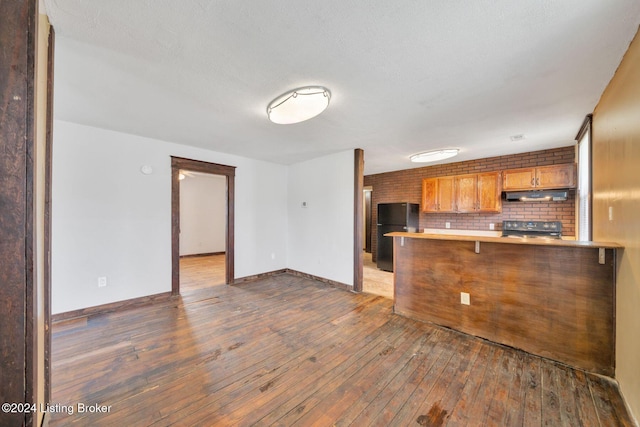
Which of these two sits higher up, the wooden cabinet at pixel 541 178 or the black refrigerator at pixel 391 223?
the wooden cabinet at pixel 541 178

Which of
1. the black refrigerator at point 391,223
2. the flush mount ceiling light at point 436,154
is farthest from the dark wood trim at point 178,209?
the flush mount ceiling light at point 436,154

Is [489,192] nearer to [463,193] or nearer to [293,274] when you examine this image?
[463,193]

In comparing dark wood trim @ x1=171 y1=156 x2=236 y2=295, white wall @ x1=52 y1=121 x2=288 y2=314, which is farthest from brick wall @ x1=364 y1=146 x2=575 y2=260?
white wall @ x1=52 y1=121 x2=288 y2=314

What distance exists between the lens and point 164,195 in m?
3.55

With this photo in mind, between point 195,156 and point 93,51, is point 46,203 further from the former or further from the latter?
point 195,156

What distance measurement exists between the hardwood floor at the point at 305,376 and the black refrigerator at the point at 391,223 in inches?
103

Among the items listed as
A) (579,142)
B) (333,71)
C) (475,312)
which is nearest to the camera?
(333,71)

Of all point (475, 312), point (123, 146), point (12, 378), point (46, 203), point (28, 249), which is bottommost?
point (475, 312)

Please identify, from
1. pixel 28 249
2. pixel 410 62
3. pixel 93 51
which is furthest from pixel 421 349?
pixel 93 51

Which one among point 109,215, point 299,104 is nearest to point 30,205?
point 299,104

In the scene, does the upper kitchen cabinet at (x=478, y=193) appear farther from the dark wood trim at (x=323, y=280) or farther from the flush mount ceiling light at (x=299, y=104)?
the flush mount ceiling light at (x=299, y=104)

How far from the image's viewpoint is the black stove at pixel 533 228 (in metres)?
3.89

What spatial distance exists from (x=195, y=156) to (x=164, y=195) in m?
0.79

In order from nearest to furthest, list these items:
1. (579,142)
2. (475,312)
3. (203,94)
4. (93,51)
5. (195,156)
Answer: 1. (93,51)
2. (203,94)
3. (475,312)
4. (579,142)
5. (195,156)
